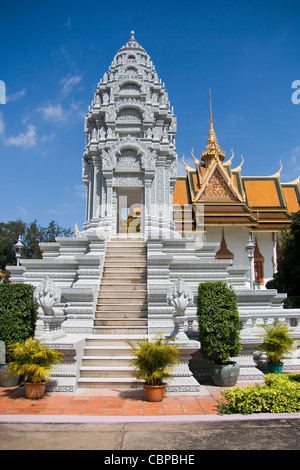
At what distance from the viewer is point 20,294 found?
7469 mm

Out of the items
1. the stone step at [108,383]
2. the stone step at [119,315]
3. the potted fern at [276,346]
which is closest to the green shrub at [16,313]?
the stone step at [108,383]

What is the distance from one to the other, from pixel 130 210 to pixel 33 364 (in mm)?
17009

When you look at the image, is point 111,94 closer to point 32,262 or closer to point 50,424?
point 32,262

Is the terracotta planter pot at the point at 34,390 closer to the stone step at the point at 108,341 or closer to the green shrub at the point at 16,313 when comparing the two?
the green shrub at the point at 16,313

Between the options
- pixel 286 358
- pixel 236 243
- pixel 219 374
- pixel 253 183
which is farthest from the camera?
pixel 253 183

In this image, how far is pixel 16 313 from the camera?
7281 mm

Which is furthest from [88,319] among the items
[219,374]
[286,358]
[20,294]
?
[286,358]

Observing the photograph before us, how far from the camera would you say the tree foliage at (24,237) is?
4591cm

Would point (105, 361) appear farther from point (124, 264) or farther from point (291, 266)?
point (291, 266)

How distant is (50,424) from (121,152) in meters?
10.1

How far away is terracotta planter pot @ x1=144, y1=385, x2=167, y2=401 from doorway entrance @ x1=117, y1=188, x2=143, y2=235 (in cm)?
774

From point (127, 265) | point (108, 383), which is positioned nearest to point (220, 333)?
point (108, 383)

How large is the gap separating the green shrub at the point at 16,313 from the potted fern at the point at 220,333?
3378 mm
